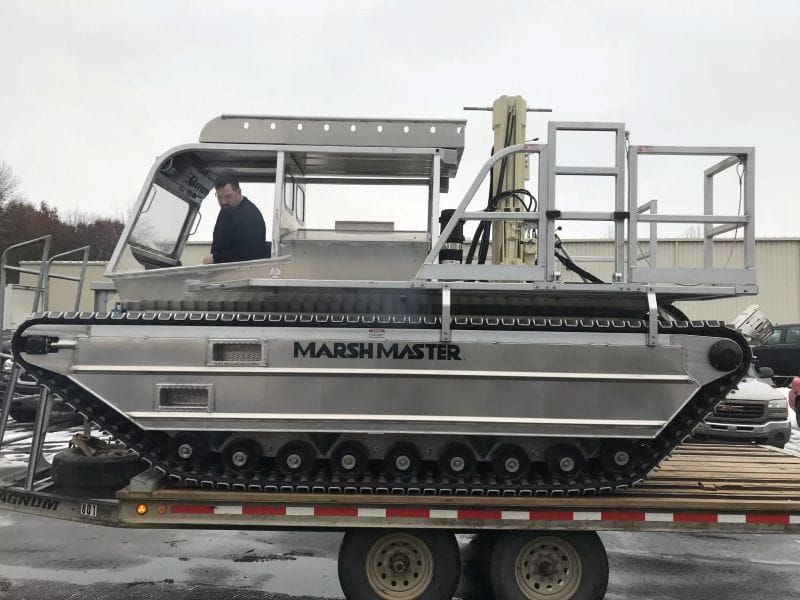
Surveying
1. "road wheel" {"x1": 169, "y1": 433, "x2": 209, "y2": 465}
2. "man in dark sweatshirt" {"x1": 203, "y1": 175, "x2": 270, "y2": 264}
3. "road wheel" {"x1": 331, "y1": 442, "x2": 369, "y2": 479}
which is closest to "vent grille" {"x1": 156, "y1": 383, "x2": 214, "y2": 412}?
"road wheel" {"x1": 169, "y1": 433, "x2": 209, "y2": 465}

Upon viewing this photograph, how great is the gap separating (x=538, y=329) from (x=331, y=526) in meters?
1.87

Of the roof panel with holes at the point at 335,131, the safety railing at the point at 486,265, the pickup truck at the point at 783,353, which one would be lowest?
the safety railing at the point at 486,265

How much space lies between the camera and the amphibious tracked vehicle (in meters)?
4.40

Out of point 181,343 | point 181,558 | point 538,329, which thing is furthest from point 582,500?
point 181,558

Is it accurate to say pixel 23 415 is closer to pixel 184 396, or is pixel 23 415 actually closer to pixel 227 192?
pixel 227 192

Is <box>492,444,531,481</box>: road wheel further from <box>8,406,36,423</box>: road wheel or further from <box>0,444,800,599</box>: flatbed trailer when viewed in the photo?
<box>8,406,36,423</box>: road wheel

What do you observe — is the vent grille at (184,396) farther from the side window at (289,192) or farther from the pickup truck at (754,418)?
the pickup truck at (754,418)

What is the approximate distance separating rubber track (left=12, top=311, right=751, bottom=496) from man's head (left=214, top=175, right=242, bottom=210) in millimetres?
1082

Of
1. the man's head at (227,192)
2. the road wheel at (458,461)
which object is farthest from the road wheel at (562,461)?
the man's head at (227,192)

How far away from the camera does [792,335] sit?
1814 cm

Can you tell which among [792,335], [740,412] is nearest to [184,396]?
[740,412]

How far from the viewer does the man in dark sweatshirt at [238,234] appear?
5.01 meters

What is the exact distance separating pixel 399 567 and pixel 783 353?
16838 mm

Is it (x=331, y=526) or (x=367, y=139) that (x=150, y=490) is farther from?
(x=367, y=139)
